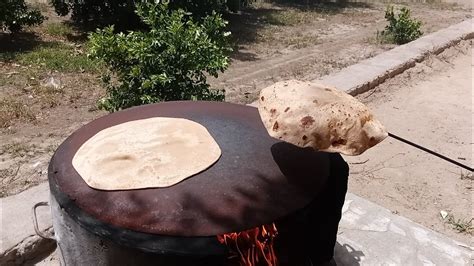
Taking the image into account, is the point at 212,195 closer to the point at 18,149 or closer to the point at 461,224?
the point at 461,224

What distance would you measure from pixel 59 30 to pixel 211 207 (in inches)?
271

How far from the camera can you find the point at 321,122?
1.86m

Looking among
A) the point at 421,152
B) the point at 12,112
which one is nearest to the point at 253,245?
the point at 421,152

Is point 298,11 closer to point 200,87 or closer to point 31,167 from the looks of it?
point 200,87

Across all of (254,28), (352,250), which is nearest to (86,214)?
A: (352,250)

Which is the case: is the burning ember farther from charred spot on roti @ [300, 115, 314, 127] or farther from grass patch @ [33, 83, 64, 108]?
grass patch @ [33, 83, 64, 108]

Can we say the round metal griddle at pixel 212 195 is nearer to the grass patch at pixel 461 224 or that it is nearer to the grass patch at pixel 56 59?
the grass patch at pixel 461 224

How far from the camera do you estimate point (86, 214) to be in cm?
180

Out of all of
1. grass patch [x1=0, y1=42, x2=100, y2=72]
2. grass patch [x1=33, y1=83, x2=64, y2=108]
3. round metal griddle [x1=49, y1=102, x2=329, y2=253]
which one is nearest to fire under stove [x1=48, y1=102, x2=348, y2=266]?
round metal griddle [x1=49, y1=102, x2=329, y2=253]

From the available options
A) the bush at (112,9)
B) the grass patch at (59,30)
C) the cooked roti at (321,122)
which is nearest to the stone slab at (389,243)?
the cooked roti at (321,122)

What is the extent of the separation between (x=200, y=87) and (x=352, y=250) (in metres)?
1.95

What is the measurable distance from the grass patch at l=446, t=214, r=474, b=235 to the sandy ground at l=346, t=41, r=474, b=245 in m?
0.03

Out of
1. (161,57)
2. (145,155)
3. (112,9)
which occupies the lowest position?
(112,9)

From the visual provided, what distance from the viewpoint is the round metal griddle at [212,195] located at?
172 centimetres
